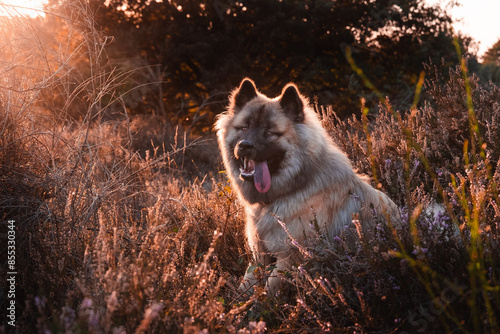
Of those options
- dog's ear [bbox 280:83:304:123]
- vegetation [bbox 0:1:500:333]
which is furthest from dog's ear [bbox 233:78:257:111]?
vegetation [bbox 0:1:500:333]

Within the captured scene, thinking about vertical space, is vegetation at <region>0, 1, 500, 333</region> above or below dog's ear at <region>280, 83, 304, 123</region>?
below

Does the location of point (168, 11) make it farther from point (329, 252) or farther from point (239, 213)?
point (329, 252)

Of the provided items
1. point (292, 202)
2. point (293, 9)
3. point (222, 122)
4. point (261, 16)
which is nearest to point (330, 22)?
point (293, 9)

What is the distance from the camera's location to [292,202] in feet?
10.2

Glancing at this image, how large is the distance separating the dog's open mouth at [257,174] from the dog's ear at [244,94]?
688 mm

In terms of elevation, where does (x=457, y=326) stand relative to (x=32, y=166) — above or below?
below

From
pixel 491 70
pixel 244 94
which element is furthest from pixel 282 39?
pixel 491 70

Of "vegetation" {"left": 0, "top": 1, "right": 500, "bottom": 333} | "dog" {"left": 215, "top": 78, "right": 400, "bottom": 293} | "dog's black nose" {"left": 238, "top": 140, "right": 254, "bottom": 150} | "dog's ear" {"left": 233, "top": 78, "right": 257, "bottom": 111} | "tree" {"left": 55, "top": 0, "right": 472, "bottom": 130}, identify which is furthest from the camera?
"tree" {"left": 55, "top": 0, "right": 472, "bottom": 130}

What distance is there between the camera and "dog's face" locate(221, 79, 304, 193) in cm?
332

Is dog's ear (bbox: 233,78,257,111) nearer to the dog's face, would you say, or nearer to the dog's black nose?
the dog's face

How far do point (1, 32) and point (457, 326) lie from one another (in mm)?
3576

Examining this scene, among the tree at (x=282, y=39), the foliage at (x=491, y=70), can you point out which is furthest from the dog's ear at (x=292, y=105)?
the tree at (x=282, y=39)

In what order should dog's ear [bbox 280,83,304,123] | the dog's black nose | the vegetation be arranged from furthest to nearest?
dog's ear [bbox 280,83,304,123], the dog's black nose, the vegetation

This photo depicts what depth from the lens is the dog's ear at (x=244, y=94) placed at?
3.76 meters
